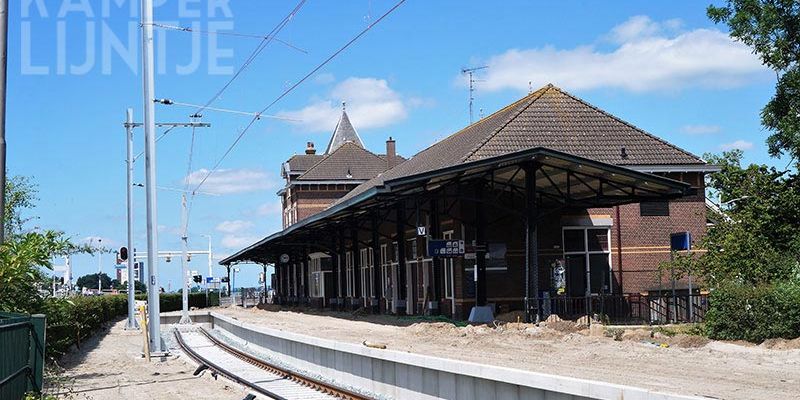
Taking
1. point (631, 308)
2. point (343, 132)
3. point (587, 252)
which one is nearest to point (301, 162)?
point (343, 132)

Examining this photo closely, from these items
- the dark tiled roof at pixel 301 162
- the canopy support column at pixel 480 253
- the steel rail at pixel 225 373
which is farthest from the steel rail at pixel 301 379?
the dark tiled roof at pixel 301 162

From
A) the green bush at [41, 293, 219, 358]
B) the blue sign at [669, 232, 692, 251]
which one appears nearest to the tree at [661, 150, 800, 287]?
the blue sign at [669, 232, 692, 251]

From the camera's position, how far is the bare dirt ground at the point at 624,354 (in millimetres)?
14812

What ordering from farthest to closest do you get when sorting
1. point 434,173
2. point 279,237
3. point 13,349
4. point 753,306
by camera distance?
point 279,237, point 434,173, point 753,306, point 13,349

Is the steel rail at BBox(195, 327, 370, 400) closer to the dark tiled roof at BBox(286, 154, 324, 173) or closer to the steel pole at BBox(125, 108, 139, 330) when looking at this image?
the steel pole at BBox(125, 108, 139, 330)

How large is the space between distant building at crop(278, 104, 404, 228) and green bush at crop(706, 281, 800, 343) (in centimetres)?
4881

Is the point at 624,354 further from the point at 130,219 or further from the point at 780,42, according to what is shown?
the point at 130,219

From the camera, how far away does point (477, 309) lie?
30.2 meters

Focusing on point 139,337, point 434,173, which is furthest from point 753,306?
point 139,337

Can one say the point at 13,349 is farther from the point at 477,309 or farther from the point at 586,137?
the point at 586,137

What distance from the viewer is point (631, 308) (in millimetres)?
31906

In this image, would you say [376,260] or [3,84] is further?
[376,260]

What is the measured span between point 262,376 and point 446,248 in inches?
426

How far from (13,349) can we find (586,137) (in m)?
28.9
